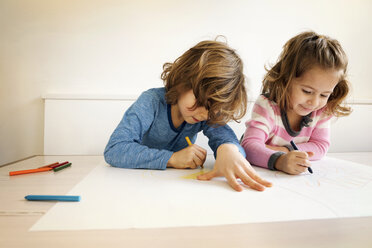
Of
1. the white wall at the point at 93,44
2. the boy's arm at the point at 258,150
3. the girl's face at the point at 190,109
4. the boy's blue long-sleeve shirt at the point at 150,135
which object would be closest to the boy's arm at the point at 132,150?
the boy's blue long-sleeve shirt at the point at 150,135

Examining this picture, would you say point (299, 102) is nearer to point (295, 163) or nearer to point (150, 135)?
point (295, 163)

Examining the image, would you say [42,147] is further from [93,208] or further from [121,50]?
[93,208]

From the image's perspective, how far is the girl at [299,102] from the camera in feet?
2.31

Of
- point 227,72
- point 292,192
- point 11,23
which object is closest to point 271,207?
point 292,192

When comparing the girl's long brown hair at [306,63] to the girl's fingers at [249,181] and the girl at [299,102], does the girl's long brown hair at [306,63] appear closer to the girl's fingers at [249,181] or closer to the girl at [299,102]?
the girl at [299,102]

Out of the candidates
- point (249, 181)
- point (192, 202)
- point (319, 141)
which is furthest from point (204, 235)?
point (319, 141)

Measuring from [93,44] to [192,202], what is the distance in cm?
95

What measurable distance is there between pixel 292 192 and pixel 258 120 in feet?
1.20

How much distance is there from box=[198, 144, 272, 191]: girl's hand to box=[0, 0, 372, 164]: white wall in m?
0.69

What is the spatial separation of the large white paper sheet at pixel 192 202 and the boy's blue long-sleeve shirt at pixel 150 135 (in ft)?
0.15

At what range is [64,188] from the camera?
45cm

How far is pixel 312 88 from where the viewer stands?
0.72m

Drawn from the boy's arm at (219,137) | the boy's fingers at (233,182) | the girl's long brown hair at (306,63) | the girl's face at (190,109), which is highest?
the girl's long brown hair at (306,63)

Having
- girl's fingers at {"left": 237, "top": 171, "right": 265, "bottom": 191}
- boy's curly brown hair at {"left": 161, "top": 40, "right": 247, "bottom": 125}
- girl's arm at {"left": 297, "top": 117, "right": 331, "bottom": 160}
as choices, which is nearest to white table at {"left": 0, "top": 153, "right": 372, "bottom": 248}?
girl's fingers at {"left": 237, "top": 171, "right": 265, "bottom": 191}
